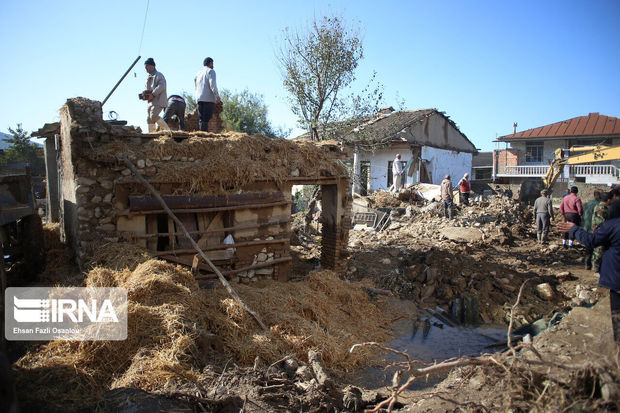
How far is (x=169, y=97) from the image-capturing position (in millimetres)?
9156

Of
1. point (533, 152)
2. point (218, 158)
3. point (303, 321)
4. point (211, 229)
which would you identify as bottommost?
point (303, 321)

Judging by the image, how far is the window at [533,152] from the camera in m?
28.0

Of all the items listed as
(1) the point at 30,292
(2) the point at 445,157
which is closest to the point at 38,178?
(1) the point at 30,292

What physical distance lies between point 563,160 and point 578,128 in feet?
43.4

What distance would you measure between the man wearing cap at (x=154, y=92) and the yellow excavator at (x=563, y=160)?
53.1 ft

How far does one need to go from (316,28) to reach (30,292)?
37.4 ft

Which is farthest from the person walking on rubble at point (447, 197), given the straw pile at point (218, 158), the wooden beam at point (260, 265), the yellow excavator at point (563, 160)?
the wooden beam at point (260, 265)

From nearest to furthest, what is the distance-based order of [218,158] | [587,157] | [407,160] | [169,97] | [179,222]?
[179,222]
[218,158]
[169,97]
[587,157]
[407,160]

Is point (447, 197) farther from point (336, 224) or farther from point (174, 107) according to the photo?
point (174, 107)

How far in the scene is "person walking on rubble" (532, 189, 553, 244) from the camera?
1302 cm

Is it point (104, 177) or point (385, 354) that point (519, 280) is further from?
point (104, 177)

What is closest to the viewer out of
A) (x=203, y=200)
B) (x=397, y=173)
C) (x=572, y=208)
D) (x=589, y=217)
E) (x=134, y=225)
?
(x=134, y=225)

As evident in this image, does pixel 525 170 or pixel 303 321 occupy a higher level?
pixel 525 170

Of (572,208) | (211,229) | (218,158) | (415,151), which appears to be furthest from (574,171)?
(211,229)
